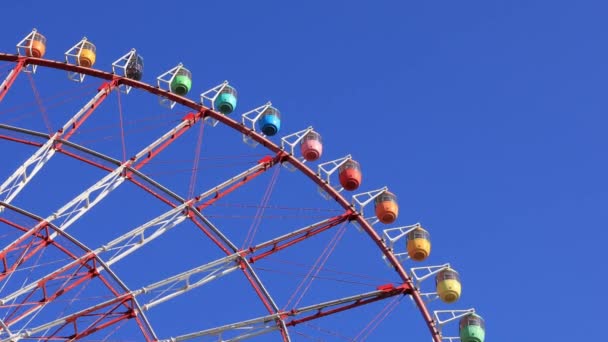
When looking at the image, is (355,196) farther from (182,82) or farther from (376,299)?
(182,82)

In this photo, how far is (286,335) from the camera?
92.0 ft

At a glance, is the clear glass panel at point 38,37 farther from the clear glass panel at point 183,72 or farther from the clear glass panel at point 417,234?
the clear glass panel at point 417,234

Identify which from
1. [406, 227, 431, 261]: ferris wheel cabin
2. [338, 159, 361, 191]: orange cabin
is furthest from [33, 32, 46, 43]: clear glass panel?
[406, 227, 431, 261]: ferris wheel cabin

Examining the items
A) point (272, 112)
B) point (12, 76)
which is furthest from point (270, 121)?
point (12, 76)

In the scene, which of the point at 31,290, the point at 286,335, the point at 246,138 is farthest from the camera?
the point at 246,138

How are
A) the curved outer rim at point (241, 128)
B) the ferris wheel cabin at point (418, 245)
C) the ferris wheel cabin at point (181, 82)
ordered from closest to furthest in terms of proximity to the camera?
the curved outer rim at point (241, 128) → the ferris wheel cabin at point (418, 245) → the ferris wheel cabin at point (181, 82)

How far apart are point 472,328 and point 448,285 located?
1.17 meters

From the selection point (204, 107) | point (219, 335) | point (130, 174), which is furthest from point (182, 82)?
point (219, 335)

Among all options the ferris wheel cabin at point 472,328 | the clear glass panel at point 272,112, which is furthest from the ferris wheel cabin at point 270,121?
the ferris wheel cabin at point 472,328

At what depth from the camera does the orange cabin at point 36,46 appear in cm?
3006

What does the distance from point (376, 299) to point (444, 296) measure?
5.27ft

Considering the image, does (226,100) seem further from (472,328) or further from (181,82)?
(472,328)

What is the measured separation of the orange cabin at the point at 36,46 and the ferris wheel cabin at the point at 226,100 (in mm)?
4060

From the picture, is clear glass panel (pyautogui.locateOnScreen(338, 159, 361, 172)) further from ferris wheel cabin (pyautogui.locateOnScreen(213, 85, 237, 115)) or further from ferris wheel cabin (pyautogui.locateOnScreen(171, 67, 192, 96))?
ferris wheel cabin (pyautogui.locateOnScreen(171, 67, 192, 96))
